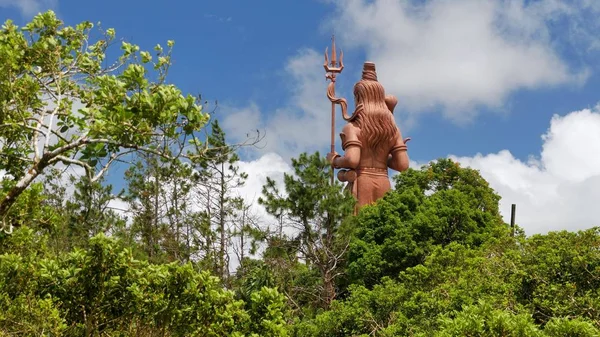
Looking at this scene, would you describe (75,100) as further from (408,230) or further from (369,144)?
(369,144)

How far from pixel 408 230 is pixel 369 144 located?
20.9 ft

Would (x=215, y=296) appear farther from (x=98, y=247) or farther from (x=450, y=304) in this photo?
(x=450, y=304)

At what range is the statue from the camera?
20016 mm

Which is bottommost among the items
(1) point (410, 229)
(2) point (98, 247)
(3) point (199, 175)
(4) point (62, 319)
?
(4) point (62, 319)

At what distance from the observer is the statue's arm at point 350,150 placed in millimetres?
19906

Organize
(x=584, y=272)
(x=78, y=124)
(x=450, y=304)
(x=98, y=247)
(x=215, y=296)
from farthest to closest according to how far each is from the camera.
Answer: (x=450, y=304), (x=584, y=272), (x=215, y=296), (x=98, y=247), (x=78, y=124)

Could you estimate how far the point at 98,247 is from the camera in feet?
17.1

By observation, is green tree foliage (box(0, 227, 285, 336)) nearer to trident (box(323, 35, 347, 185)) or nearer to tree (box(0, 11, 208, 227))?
tree (box(0, 11, 208, 227))

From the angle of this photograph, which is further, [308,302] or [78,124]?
[308,302]

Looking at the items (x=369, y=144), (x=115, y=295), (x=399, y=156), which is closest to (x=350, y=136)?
(x=369, y=144)

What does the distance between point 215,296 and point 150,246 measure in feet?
40.0

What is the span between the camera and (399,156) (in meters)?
20.8

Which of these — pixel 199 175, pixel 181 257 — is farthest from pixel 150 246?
pixel 199 175

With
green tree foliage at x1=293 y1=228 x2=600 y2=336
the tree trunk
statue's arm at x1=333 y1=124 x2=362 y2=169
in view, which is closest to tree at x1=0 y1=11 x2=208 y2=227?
the tree trunk
